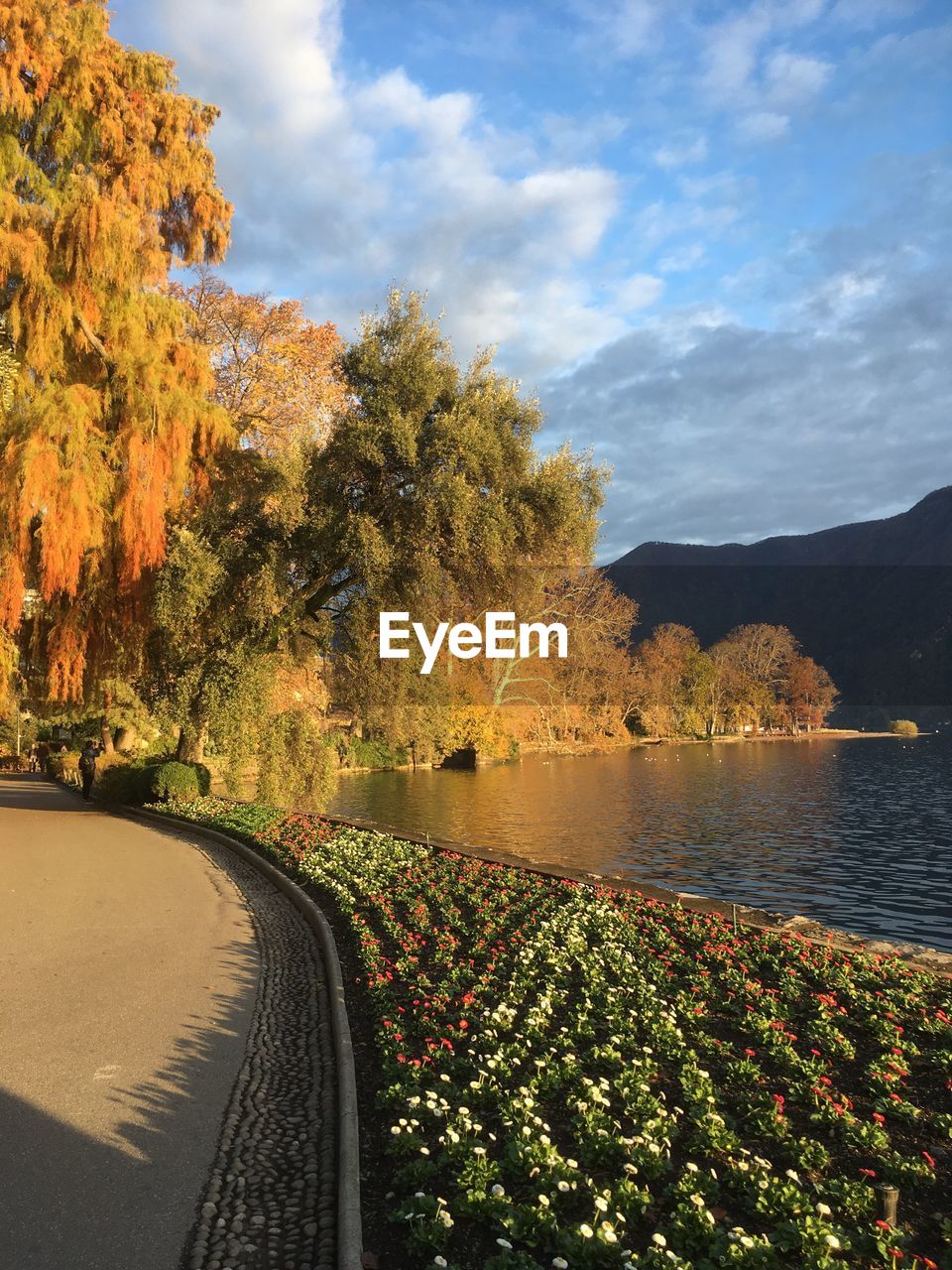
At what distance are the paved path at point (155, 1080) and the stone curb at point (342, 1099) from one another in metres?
0.12

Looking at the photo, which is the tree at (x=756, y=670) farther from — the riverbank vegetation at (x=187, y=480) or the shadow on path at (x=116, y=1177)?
the shadow on path at (x=116, y=1177)

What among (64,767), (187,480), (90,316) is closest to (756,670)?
(64,767)

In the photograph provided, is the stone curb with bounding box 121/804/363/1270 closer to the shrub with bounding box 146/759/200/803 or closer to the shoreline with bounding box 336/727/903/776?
the shrub with bounding box 146/759/200/803

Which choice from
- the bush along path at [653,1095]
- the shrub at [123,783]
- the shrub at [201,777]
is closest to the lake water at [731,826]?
the shrub at [201,777]

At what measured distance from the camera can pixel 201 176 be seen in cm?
1638

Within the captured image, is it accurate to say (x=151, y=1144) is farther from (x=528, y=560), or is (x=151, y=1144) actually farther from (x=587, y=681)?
(x=587, y=681)

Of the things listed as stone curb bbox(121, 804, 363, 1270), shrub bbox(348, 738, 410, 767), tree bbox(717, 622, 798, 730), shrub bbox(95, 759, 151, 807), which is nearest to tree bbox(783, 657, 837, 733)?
tree bbox(717, 622, 798, 730)

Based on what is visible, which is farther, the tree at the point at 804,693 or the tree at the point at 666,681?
the tree at the point at 804,693

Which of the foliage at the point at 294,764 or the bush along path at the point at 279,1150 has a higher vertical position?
the foliage at the point at 294,764

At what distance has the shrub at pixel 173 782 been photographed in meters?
20.0

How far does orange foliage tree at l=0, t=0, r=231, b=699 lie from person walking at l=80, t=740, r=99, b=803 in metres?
8.11

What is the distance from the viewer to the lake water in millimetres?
15320

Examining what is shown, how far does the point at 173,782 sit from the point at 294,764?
3.55 m

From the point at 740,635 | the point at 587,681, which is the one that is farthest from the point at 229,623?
the point at 740,635
